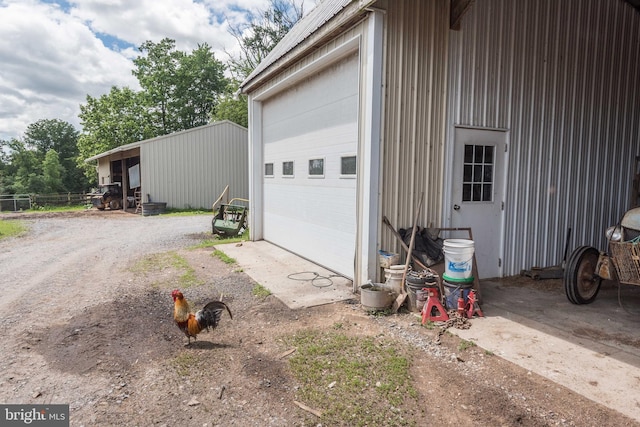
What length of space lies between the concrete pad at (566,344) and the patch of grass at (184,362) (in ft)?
8.26

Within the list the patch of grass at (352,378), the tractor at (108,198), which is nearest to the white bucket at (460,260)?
the patch of grass at (352,378)

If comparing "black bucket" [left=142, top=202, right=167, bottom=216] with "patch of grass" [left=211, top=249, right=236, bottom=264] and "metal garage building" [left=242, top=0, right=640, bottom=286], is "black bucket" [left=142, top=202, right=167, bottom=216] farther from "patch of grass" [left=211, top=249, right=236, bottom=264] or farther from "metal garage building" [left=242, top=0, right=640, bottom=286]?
"metal garage building" [left=242, top=0, right=640, bottom=286]

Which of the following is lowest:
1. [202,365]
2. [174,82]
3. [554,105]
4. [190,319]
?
[202,365]

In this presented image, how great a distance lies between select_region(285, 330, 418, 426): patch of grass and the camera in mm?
2531

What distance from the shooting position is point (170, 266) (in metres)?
6.81

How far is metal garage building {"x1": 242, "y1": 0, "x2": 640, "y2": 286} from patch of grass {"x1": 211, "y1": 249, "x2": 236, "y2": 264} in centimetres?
129

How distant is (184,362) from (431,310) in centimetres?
257

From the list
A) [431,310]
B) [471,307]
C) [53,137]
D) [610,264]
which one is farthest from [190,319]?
[53,137]

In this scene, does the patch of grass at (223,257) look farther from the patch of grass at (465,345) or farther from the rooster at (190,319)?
the patch of grass at (465,345)

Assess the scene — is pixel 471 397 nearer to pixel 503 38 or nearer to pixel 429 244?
pixel 429 244

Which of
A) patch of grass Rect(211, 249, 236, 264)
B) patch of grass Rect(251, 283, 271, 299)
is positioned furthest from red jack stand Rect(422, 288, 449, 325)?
patch of grass Rect(211, 249, 236, 264)

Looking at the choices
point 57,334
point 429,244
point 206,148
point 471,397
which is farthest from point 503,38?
point 206,148

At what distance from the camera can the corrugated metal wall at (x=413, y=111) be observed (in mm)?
4781

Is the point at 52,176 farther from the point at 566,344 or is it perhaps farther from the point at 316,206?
the point at 566,344
